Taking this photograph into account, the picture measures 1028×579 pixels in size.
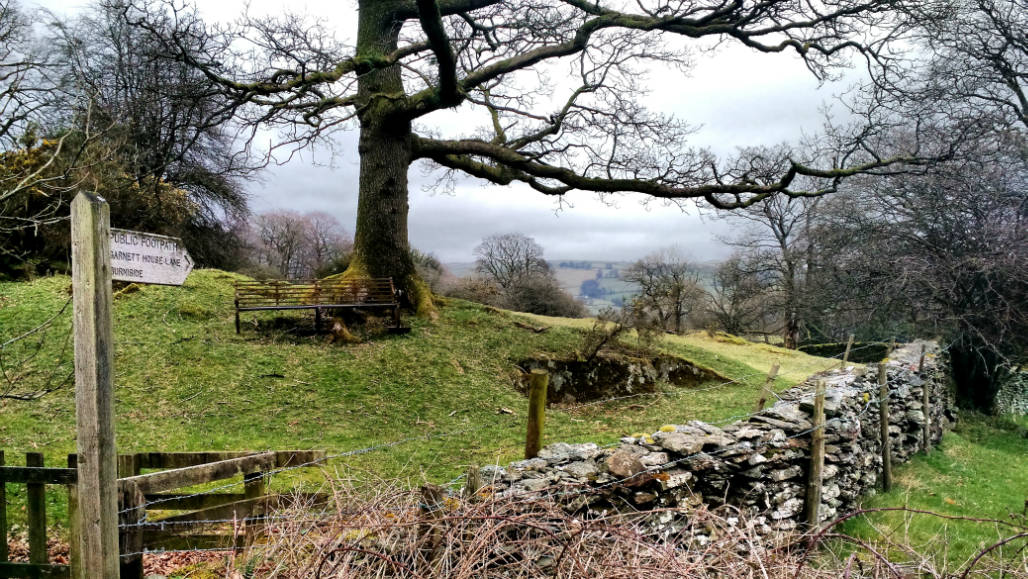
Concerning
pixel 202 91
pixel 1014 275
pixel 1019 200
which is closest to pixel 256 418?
pixel 202 91

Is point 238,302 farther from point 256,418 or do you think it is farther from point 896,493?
point 896,493

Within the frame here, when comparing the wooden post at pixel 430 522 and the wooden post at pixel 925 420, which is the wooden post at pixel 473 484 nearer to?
the wooden post at pixel 430 522

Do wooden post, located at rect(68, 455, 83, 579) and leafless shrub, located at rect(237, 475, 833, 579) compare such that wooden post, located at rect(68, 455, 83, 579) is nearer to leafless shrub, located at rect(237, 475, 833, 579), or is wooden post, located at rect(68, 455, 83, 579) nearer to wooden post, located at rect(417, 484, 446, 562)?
leafless shrub, located at rect(237, 475, 833, 579)

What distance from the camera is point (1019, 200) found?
12.6 m

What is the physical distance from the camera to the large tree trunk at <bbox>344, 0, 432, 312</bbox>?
44.3 feet

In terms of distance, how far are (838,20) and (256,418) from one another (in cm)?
1306

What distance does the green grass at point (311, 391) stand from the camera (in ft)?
26.8

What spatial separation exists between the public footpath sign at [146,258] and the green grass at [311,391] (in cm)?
360

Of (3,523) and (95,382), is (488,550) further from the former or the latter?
(3,523)

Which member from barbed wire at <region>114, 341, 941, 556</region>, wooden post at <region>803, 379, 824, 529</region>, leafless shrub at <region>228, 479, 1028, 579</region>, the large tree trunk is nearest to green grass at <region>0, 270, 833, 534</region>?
the large tree trunk

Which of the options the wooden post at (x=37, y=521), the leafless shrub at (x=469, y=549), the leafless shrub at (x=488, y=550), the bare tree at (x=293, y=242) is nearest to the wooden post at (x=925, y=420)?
the leafless shrub at (x=488, y=550)

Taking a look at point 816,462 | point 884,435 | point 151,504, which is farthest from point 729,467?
point 151,504

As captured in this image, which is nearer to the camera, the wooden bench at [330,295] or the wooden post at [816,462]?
the wooden post at [816,462]

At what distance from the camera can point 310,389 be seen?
10250 mm
